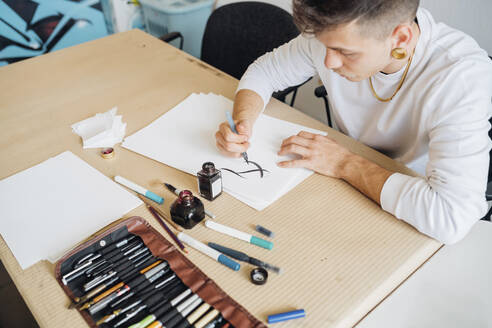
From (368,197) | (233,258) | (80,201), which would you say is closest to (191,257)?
(233,258)

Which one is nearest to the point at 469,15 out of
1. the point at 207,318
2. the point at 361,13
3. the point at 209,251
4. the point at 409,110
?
the point at 409,110

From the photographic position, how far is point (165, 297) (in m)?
0.67

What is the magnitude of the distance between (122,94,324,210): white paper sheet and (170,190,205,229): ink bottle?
11 centimetres

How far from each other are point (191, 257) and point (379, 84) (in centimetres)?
71

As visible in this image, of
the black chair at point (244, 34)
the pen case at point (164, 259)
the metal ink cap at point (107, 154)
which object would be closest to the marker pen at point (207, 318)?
the pen case at point (164, 259)

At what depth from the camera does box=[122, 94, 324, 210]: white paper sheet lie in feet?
2.93

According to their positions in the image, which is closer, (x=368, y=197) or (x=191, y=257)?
(x=191, y=257)

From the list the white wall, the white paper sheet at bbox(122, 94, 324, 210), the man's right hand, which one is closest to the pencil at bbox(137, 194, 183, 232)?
the white paper sheet at bbox(122, 94, 324, 210)

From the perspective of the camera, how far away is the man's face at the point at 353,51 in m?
0.79

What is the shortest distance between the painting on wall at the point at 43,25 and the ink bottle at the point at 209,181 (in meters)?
2.35

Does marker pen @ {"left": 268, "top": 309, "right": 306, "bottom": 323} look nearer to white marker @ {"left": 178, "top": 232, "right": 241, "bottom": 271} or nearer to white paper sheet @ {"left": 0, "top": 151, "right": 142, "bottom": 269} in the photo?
white marker @ {"left": 178, "top": 232, "right": 241, "bottom": 271}

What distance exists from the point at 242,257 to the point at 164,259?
0.52 ft

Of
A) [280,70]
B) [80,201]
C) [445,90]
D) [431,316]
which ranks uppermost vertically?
[445,90]

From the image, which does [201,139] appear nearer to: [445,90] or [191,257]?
[191,257]
